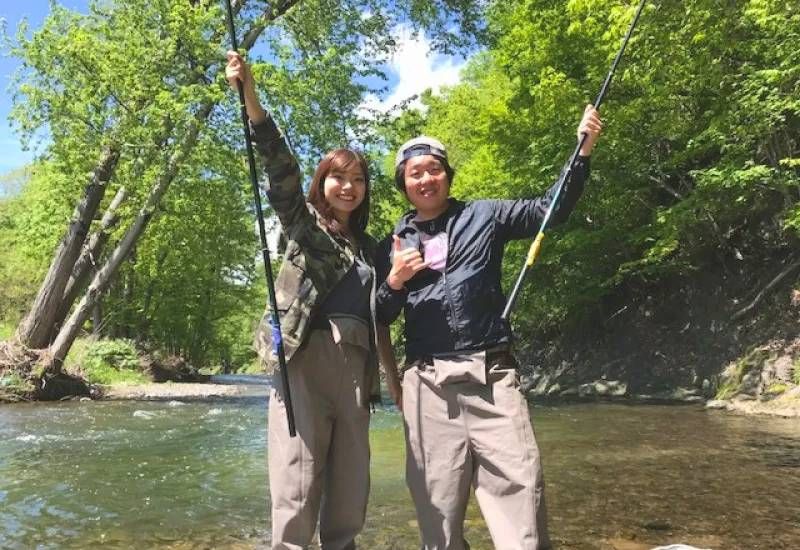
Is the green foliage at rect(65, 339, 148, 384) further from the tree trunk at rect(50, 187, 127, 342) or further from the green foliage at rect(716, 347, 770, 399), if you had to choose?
the green foliage at rect(716, 347, 770, 399)

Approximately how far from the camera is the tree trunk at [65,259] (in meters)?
15.7

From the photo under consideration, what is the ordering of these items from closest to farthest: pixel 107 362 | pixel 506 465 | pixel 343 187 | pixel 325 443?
pixel 506 465, pixel 325 443, pixel 343 187, pixel 107 362

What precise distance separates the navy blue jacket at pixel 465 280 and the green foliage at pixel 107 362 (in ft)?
52.4

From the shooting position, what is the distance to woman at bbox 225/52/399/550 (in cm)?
309

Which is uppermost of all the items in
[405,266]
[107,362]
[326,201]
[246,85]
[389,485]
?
[246,85]

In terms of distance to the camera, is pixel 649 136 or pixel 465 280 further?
pixel 649 136

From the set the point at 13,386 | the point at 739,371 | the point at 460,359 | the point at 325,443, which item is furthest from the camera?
the point at 13,386

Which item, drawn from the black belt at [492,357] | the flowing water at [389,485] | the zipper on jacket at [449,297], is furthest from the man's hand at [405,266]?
the flowing water at [389,485]

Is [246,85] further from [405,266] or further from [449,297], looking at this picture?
[449,297]

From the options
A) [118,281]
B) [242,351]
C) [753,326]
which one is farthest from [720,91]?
[242,351]

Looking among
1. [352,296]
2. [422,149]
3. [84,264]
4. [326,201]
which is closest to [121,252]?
[84,264]

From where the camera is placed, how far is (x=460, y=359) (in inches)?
117

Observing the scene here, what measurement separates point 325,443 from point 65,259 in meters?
15.1

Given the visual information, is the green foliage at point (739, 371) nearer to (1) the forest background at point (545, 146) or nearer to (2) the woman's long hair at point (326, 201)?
(1) the forest background at point (545, 146)
